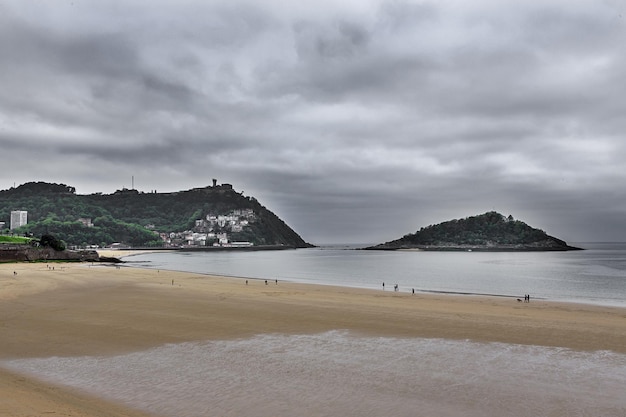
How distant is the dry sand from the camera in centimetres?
1074

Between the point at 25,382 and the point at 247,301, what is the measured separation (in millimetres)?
16077

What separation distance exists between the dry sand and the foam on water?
1053 millimetres

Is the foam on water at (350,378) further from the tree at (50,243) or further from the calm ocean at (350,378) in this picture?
the tree at (50,243)

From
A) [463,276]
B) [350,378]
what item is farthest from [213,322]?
[463,276]

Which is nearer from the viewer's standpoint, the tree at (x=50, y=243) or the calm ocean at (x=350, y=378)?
the calm ocean at (x=350, y=378)

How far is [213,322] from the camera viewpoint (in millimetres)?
18859

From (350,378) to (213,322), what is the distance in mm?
9495

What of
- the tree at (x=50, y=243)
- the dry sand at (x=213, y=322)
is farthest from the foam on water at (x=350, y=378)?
the tree at (x=50, y=243)

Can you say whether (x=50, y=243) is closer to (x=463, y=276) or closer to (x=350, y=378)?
(x=463, y=276)

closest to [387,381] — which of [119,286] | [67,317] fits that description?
[67,317]

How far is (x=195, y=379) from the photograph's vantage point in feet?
35.4

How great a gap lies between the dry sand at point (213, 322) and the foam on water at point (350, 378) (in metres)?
1.05

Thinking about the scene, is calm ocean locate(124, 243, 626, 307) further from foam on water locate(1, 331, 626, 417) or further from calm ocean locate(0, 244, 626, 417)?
foam on water locate(1, 331, 626, 417)

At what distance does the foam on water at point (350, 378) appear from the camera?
9.07 metres
